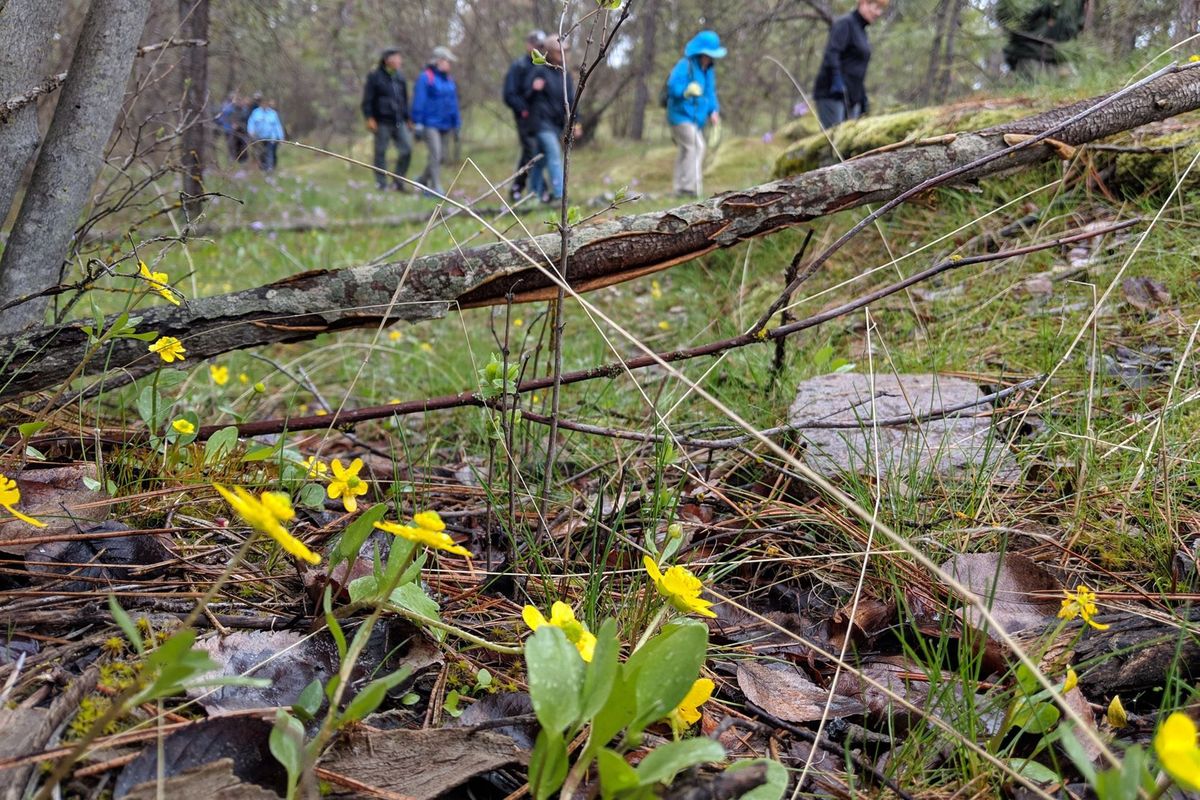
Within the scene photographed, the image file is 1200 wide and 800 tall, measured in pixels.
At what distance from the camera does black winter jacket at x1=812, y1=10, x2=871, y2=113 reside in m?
7.91

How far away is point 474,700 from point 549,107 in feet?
35.0

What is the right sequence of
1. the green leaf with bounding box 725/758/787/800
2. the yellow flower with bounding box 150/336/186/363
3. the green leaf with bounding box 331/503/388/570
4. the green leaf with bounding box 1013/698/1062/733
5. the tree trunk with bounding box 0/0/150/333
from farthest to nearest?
1. the tree trunk with bounding box 0/0/150/333
2. the yellow flower with bounding box 150/336/186/363
3. the green leaf with bounding box 331/503/388/570
4. the green leaf with bounding box 1013/698/1062/733
5. the green leaf with bounding box 725/758/787/800

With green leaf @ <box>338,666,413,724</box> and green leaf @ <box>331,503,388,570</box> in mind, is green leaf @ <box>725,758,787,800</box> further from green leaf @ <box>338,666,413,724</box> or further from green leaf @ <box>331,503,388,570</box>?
green leaf @ <box>331,503,388,570</box>

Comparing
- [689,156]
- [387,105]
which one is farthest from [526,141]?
[387,105]

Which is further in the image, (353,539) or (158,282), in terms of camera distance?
(158,282)

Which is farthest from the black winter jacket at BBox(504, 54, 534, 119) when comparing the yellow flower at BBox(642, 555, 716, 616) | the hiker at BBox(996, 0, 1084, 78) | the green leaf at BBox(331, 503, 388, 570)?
the yellow flower at BBox(642, 555, 716, 616)

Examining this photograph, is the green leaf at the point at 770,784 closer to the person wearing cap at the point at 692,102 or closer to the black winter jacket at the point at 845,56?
the black winter jacket at the point at 845,56

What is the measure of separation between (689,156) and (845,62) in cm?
234

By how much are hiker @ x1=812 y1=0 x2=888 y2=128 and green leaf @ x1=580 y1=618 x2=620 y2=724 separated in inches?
313

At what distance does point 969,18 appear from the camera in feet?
33.9

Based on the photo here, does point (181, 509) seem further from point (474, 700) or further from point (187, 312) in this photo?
point (474, 700)

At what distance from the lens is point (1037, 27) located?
8734 millimetres

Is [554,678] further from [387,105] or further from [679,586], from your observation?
[387,105]

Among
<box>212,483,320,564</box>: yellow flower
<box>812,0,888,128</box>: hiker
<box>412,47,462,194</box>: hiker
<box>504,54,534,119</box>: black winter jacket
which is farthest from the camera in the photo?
<box>412,47,462,194</box>: hiker
